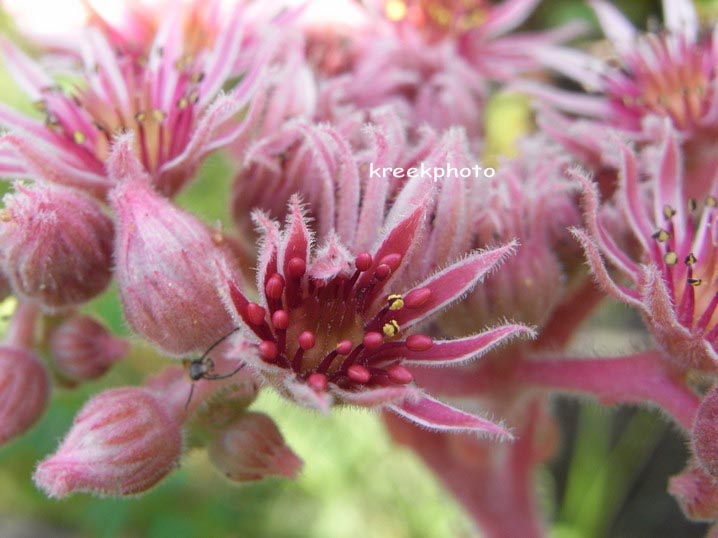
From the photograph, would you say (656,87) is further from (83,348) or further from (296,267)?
(83,348)

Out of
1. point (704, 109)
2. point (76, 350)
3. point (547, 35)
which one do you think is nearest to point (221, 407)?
point (76, 350)

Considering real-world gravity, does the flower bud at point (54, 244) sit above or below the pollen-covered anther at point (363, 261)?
above

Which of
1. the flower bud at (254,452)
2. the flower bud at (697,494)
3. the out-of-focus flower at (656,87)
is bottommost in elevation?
the flower bud at (697,494)

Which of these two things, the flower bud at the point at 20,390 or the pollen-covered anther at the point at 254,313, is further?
the flower bud at the point at 20,390

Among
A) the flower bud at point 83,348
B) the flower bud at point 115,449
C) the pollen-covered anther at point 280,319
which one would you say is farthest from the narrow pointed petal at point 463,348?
the flower bud at point 83,348

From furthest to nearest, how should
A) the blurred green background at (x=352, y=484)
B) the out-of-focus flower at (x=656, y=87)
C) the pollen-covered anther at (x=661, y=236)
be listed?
1. the blurred green background at (x=352, y=484)
2. the out-of-focus flower at (x=656, y=87)
3. the pollen-covered anther at (x=661, y=236)

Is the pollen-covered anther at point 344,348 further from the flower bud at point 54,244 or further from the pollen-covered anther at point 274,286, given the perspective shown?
the flower bud at point 54,244

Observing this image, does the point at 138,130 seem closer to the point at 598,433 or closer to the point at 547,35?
the point at 547,35

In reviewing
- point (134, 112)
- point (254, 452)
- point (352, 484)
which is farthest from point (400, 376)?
point (352, 484)
